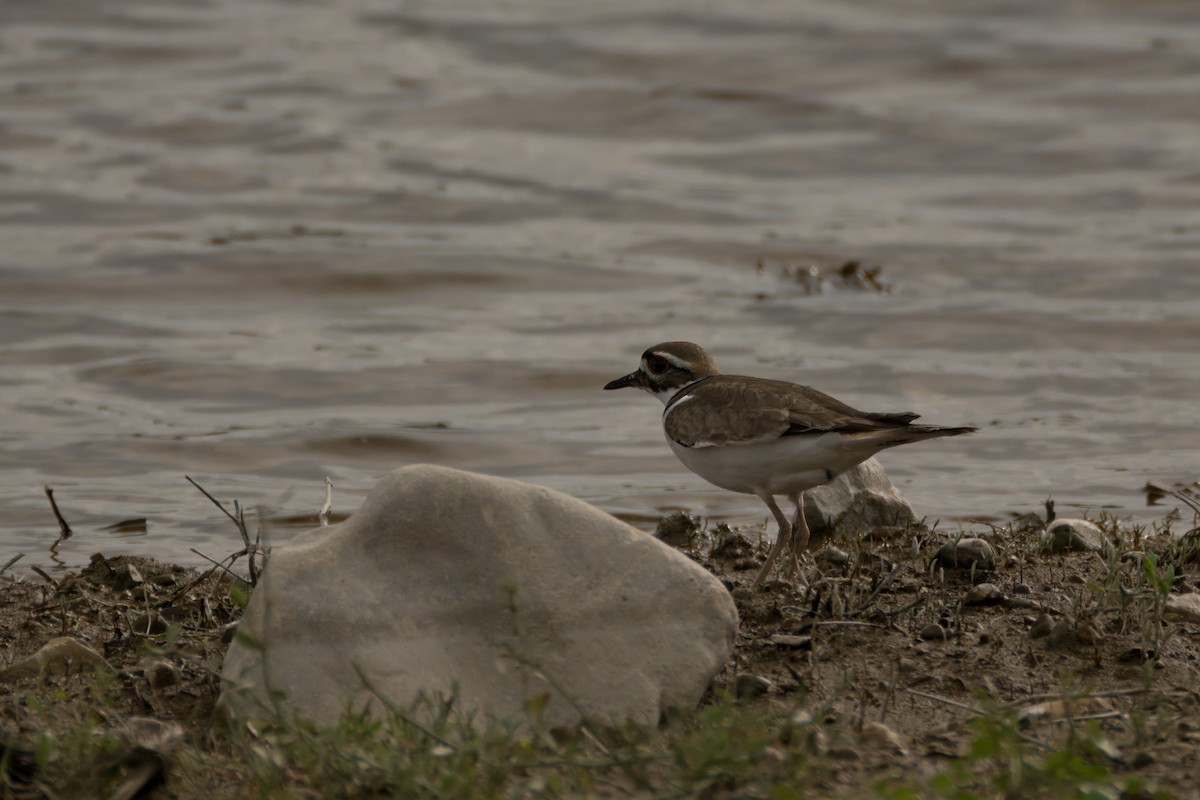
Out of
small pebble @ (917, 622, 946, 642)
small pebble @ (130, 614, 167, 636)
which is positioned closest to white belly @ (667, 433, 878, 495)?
small pebble @ (917, 622, 946, 642)

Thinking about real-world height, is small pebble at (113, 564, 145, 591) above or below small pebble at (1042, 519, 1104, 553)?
below

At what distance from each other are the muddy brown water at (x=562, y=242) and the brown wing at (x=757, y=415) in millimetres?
1985

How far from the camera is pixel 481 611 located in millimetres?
4562

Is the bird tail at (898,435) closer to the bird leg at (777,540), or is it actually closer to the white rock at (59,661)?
the bird leg at (777,540)

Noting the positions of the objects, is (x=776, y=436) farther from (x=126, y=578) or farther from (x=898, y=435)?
(x=126, y=578)

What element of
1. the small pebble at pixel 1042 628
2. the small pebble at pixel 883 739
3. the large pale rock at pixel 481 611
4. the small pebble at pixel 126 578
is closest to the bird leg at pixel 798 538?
the small pebble at pixel 1042 628

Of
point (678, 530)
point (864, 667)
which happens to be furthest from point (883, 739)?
point (678, 530)

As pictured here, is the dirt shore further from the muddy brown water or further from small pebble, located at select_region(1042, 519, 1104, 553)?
the muddy brown water

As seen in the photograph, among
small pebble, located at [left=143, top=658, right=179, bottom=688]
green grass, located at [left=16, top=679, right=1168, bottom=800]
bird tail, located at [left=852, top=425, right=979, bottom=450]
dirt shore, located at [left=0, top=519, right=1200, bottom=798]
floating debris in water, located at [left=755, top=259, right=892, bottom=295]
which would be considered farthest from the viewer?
floating debris in water, located at [left=755, top=259, right=892, bottom=295]

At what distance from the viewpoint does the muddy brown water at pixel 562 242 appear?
30.9ft

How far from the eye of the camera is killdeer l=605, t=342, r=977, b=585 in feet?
19.1

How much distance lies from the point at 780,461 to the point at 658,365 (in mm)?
1291

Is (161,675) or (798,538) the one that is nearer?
(161,675)

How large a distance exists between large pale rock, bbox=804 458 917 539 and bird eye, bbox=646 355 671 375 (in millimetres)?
911
